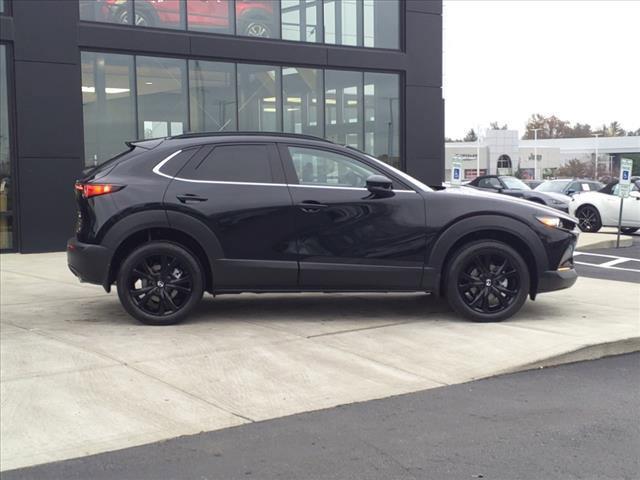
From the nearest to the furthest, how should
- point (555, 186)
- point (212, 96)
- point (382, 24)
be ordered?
point (212, 96), point (382, 24), point (555, 186)

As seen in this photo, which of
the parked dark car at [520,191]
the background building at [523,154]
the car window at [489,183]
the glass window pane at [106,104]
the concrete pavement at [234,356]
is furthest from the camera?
the background building at [523,154]

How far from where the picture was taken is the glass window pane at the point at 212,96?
15602 mm

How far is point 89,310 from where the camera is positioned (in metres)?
7.77

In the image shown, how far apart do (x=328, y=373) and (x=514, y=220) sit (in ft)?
8.80

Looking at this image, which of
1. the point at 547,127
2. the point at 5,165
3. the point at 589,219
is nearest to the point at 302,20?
the point at 5,165

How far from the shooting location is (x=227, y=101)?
16.0 meters

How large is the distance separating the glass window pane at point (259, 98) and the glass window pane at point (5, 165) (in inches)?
187

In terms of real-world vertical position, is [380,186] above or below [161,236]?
above

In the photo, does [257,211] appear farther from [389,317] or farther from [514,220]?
[514,220]

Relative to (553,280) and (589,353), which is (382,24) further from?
(589,353)

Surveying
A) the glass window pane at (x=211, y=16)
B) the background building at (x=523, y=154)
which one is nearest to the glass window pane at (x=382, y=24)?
the glass window pane at (x=211, y=16)

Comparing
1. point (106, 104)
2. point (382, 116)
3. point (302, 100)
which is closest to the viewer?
A: point (106, 104)

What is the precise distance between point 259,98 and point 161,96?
88.8 inches

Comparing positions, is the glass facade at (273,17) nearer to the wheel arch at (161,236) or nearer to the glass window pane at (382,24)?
the glass window pane at (382,24)
